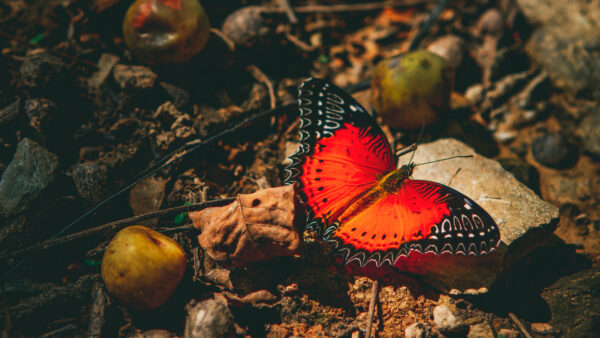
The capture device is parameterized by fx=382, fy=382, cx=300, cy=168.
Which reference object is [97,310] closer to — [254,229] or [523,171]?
→ [254,229]

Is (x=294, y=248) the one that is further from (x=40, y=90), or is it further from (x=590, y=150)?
(x=590, y=150)

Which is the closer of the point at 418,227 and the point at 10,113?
the point at 418,227

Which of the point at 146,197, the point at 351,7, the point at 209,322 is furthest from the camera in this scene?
the point at 351,7

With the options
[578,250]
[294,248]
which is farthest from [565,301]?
[294,248]

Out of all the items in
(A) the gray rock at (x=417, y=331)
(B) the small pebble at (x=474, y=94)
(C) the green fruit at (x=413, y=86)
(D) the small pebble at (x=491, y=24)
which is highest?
(D) the small pebble at (x=491, y=24)

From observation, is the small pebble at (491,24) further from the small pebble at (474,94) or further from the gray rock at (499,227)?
the gray rock at (499,227)

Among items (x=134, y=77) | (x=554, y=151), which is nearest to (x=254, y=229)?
(x=134, y=77)

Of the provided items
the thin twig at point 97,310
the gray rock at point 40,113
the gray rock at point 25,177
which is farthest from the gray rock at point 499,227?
the gray rock at point 40,113
